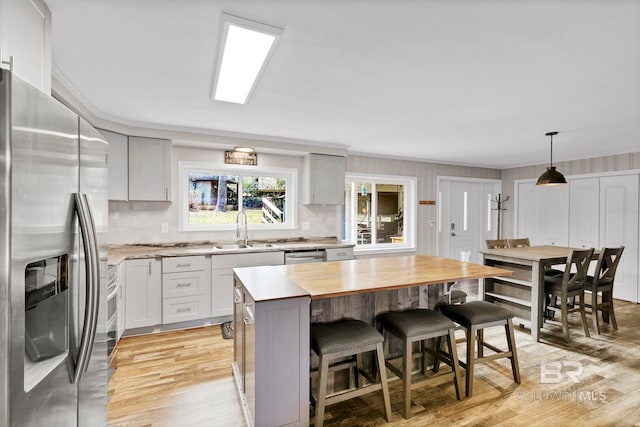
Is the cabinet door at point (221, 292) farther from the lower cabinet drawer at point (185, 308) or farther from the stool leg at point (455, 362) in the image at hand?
the stool leg at point (455, 362)

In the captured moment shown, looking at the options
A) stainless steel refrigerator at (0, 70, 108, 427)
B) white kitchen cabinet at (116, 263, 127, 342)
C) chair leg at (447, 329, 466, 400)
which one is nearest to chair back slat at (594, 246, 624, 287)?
chair leg at (447, 329, 466, 400)

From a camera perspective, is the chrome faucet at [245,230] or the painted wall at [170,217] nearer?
the painted wall at [170,217]

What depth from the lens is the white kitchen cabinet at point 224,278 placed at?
3564mm

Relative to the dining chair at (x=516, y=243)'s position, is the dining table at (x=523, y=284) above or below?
below

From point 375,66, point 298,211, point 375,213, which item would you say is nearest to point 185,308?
point 298,211

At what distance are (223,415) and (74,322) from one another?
56.9 inches

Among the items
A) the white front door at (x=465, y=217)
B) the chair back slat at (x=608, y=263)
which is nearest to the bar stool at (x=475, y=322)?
the chair back slat at (x=608, y=263)

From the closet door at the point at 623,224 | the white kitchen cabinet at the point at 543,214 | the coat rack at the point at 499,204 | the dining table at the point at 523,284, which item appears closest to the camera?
the dining table at the point at 523,284

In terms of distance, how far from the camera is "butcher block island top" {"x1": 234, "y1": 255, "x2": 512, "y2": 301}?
5.79 feet

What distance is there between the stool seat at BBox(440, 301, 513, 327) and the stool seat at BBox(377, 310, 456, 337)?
0.21m

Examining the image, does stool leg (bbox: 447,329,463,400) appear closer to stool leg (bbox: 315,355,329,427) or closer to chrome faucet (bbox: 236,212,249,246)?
stool leg (bbox: 315,355,329,427)

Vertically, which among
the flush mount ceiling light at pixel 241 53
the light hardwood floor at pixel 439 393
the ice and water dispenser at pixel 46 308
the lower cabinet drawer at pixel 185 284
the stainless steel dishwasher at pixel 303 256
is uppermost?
the flush mount ceiling light at pixel 241 53

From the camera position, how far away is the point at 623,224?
187 inches

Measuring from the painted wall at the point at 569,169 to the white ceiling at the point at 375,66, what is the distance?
4.68 ft
